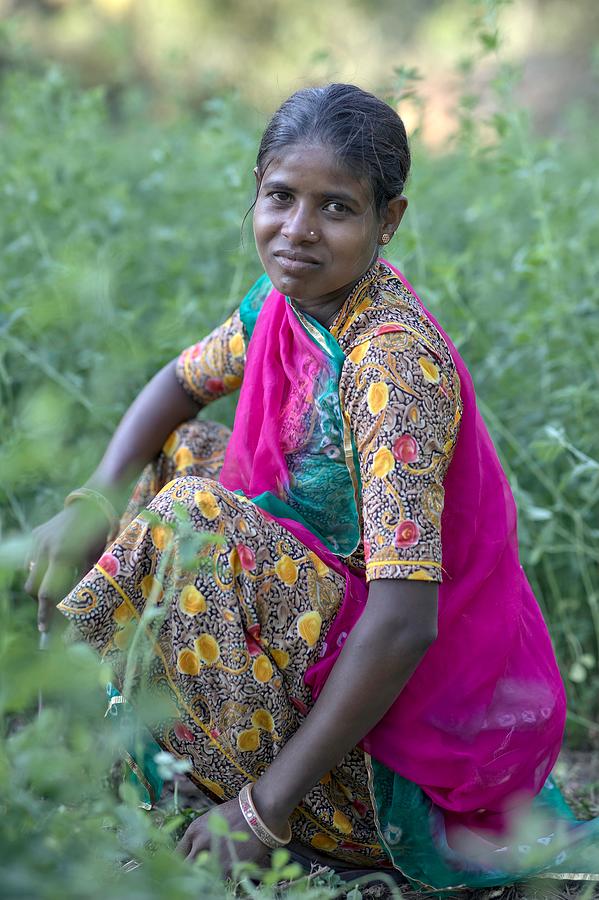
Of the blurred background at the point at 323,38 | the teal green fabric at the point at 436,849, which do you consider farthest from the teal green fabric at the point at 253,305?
the blurred background at the point at 323,38

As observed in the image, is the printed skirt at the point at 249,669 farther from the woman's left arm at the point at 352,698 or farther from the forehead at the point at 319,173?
the forehead at the point at 319,173

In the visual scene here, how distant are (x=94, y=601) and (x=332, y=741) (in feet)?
1.39

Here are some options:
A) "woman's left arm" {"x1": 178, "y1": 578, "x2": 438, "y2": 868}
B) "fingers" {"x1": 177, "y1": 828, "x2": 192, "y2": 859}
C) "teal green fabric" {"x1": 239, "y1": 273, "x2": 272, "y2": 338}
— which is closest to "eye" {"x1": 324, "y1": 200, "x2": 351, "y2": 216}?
"teal green fabric" {"x1": 239, "y1": 273, "x2": 272, "y2": 338}

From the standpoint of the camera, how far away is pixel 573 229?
4.25 m

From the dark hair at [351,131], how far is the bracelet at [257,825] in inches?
39.2

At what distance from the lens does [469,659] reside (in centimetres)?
183

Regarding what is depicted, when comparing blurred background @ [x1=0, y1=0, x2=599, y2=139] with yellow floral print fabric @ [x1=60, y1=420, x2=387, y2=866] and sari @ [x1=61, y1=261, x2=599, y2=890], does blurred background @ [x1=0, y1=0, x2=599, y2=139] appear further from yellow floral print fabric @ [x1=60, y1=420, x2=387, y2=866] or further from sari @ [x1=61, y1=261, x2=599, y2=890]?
yellow floral print fabric @ [x1=60, y1=420, x2=387, y2=866]

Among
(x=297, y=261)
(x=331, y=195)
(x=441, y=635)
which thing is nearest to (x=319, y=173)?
(x=331, y=195)

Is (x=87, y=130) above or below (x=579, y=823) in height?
above

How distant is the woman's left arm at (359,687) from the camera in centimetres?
163

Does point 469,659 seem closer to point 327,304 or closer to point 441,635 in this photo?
point 441,635

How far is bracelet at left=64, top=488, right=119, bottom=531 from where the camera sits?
204 cm

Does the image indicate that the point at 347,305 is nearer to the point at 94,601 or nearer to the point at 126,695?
the point at 94,601

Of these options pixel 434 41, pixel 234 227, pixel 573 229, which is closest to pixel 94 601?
pixel 234 227
